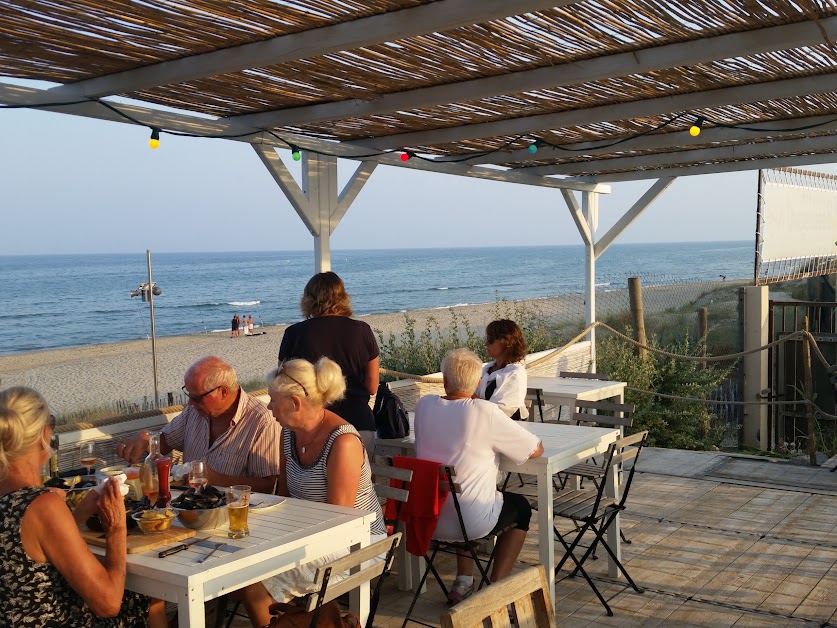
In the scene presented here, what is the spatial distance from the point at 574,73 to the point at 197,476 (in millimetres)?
2594

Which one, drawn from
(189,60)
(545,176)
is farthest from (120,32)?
(545,176)

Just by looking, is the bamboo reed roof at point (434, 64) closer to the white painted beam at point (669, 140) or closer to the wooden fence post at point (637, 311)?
the white painted beam at point (669, 140)

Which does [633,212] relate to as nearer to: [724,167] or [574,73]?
[724,167]

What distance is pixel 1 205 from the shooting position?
48.3m

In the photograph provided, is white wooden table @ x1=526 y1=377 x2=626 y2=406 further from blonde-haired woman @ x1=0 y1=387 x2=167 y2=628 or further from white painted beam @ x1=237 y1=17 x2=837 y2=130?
blonde-haired woman @ x1=0 y1=387 x2=167 y2=628

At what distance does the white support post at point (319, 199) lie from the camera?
18.8 ft

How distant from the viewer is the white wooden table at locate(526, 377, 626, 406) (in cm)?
616

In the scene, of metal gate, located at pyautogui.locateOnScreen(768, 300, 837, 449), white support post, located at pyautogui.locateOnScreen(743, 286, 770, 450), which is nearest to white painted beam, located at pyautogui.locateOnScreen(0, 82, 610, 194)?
white support post, located at pyautogui.locateOnScreen(743, 286, 770, 450)

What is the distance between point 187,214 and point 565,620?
1406 inches

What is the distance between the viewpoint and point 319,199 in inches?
231

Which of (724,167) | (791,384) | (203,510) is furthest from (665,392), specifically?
(203,510)

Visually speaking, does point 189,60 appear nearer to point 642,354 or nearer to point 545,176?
point 545,176

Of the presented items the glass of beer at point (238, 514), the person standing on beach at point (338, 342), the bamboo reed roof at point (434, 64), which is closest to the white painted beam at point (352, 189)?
the bamboo reed roof at point (434, 64)

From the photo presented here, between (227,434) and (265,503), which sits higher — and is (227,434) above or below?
above
